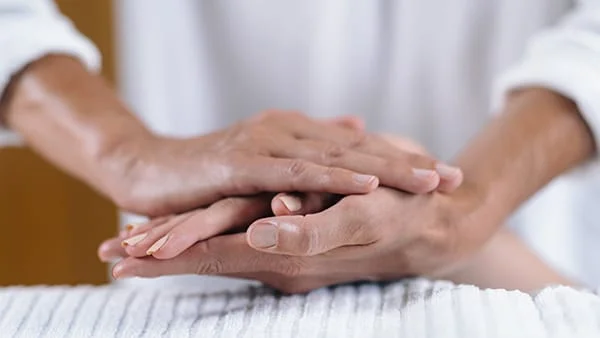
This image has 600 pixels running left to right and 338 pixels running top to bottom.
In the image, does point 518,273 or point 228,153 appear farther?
point 518,273

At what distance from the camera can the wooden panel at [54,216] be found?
1.27 meters

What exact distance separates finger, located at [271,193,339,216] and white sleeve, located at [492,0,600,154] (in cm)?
28

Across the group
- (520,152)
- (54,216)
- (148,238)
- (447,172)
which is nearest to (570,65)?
(520,152)

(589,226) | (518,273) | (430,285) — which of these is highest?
(430,285)

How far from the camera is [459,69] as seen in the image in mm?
1083

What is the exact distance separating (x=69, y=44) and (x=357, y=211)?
0.43 meters

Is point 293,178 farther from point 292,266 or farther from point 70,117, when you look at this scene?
point 70,117

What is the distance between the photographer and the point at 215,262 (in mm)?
613

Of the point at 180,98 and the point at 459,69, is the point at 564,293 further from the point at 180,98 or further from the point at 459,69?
the point at 180,98

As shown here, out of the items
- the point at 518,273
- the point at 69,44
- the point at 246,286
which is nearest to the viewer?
the point at 246,286

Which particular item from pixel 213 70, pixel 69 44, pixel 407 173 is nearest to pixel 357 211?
pixel 407 173

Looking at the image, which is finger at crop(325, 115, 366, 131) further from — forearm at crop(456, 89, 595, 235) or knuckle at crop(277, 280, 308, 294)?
knuckle at crop(277, 280, 308, 294)

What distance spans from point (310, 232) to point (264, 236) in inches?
1.2

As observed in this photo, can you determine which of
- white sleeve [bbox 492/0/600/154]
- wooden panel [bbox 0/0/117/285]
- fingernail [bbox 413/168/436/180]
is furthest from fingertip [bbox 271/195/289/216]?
wooden panel [bbox 0/0/117/285]
